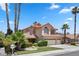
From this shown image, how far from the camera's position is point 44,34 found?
61.6ft

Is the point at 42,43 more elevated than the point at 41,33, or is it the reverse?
the point at 41,33

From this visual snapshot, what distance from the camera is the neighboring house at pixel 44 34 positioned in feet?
61.5

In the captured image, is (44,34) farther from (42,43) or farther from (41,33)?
(42,43)

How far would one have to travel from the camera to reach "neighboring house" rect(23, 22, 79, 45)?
18.7 m

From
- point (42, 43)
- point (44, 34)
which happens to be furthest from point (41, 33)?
point (42, 43)

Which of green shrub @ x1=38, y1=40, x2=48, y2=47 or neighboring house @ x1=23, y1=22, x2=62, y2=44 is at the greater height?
neighboring house @ x1=23, y1=22, x2=62, y2=44

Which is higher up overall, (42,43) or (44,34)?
(44,34)

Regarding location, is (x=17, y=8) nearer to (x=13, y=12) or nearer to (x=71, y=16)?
(x=13, y=12)

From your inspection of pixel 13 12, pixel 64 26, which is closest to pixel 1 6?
pixel 13 12

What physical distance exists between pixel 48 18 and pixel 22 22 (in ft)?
2.25

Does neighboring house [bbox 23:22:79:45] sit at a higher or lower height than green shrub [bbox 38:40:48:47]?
higher

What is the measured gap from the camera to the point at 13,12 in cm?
1873

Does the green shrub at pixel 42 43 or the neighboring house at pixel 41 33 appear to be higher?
the neighboring house at pixel 41 33

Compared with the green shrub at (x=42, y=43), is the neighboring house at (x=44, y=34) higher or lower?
higher
